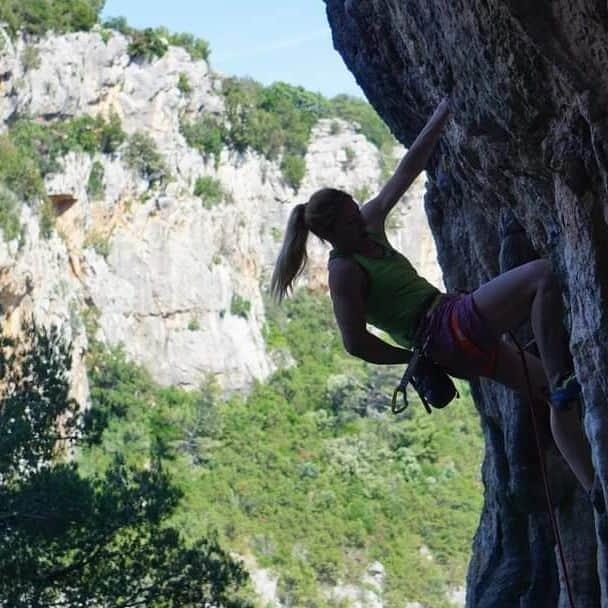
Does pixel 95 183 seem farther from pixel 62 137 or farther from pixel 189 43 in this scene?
pixel 189 43

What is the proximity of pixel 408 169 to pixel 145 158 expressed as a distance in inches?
1636

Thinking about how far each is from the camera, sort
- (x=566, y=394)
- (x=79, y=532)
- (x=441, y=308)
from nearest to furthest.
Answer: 1. (x=566, y=394)
2. (x=441, y=308)
3. (x=79, y=532)

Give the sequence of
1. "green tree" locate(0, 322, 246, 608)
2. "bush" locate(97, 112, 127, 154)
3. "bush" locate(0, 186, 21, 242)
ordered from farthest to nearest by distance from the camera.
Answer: "bush" locate(97, 112, 127, 154) → "bush" locate(0, 186, 21, 242) → "green tree" locate(0, 322, 246, 608)

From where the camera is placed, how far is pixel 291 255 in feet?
14.9

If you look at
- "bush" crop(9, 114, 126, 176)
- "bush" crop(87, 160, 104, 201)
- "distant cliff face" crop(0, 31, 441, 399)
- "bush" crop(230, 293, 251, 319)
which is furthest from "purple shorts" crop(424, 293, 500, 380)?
"bush" crop(230, 293, 251, 319)

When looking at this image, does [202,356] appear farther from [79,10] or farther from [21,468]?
[21,468]

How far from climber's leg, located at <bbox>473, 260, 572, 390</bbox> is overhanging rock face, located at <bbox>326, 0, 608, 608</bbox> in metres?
0.08

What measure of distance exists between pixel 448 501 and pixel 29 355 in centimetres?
3495

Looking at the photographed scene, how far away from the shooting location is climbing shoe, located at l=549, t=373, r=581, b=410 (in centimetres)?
430

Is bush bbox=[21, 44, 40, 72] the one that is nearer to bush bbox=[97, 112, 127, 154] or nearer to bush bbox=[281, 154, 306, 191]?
bush bbox=[97, 112, 127, 154]

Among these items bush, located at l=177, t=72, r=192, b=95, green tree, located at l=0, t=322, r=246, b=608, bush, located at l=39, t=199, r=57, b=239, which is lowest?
green tree, located at l=0, t=322, r=246, b=608

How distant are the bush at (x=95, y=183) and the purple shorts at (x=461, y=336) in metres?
→ 39.6

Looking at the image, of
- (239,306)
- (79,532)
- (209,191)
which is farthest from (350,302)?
(209,191)

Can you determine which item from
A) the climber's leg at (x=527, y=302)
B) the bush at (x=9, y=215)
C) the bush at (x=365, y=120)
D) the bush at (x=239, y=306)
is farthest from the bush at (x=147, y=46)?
the climber's leg at (x=527, y=302)
